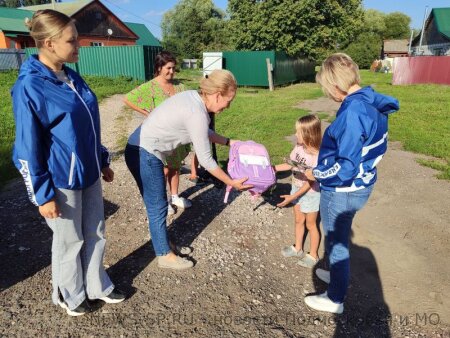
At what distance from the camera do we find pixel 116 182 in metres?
5.32

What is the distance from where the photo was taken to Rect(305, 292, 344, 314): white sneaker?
2.96m

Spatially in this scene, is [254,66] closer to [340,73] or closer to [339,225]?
[340,73]

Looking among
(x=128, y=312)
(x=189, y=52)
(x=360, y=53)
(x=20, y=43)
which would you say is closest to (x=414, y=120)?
(x=128, y=312)

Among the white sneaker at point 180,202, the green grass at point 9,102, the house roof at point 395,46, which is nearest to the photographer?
the white sneaker at point 180,202

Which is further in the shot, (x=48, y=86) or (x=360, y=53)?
(x=360, y=53)

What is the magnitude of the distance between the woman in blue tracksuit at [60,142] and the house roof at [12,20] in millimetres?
33122

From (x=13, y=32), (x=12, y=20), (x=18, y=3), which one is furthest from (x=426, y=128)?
(x=18, y=3)

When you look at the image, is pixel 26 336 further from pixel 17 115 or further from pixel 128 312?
pixel 17 115

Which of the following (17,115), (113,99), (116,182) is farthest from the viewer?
(113,99)

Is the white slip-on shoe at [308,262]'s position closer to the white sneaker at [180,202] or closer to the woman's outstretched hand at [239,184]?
the woman's outstretched hand at [239,184]

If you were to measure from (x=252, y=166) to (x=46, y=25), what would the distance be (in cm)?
221

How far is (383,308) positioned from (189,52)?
157 feet

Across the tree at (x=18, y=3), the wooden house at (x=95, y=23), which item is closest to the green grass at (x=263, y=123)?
the wooden house at (x=95, y=23)

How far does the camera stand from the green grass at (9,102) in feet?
20.1
